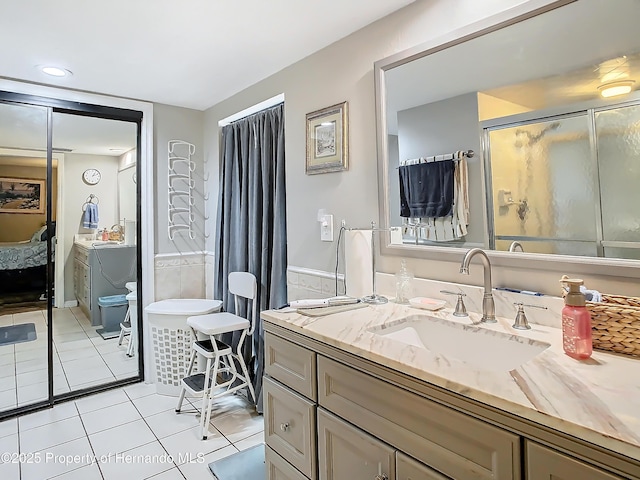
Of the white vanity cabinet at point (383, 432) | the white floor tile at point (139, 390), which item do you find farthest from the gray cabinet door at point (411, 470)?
the white floor tile at point (139, 390)

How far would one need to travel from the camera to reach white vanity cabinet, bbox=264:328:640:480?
0.74 m

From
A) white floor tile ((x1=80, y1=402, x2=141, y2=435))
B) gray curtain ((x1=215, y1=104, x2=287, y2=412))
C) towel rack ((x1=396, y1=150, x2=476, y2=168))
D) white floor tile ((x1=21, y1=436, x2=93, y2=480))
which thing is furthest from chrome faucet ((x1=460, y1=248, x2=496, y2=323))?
white floor tile ((x1=80, y1=402, x2=141, y2=435))

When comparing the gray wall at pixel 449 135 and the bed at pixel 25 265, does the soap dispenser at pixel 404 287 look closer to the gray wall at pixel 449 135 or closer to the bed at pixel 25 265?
the gray wall at pixel 449 135

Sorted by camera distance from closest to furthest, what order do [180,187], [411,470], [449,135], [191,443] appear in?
[411,470] < [449,135] < [191,443] < [180,187]

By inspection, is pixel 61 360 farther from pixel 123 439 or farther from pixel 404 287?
pixel 404 287

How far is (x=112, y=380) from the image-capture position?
2.99 meters

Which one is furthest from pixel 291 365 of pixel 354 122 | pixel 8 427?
pixel 8 427

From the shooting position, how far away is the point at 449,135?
1557 millimetres

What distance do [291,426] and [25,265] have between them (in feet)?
7.88

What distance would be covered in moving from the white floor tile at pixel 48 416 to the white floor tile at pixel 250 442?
1206 millimetres

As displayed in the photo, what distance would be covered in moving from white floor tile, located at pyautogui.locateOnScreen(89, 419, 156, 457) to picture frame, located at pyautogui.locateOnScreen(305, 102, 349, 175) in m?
1.84

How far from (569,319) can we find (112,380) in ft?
10.4

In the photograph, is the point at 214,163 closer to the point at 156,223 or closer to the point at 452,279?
the point at 156,223

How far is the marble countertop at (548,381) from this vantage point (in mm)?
680
